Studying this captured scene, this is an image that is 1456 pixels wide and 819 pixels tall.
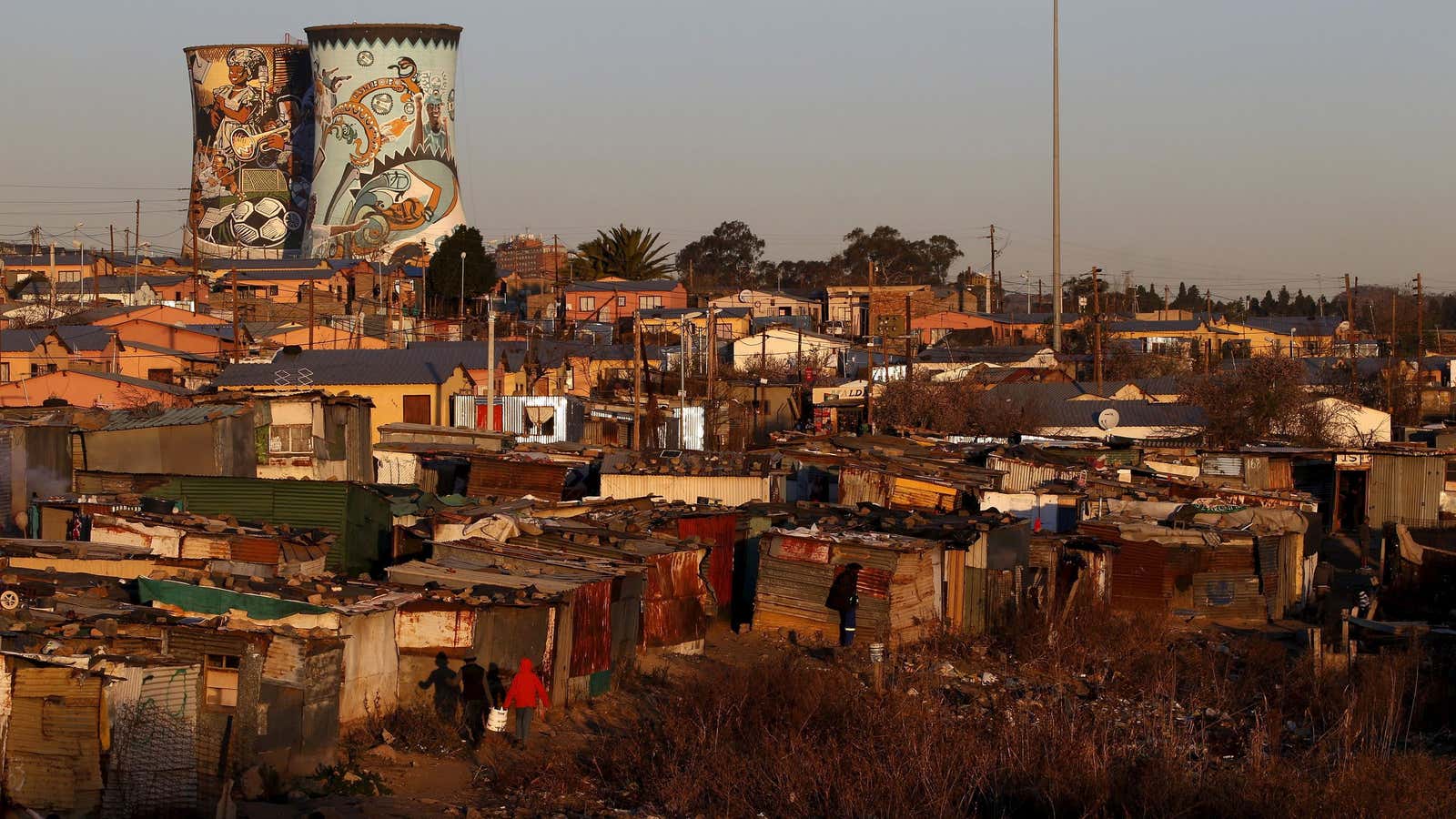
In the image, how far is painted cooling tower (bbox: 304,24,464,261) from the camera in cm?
5728

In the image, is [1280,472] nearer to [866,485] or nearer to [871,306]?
[866,485]

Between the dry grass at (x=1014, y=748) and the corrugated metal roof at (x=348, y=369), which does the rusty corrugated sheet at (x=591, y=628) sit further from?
the corrugated metal roof at (x=348, y=369)

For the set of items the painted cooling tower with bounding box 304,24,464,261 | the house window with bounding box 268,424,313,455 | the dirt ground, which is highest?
the painted cooling tower with bounding box 304,24,464,261

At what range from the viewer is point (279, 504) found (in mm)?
17250

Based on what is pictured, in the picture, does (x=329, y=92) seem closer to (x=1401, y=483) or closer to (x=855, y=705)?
(x=1401, y=483)

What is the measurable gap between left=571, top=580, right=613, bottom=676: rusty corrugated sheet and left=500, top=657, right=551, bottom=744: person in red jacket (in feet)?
3.55

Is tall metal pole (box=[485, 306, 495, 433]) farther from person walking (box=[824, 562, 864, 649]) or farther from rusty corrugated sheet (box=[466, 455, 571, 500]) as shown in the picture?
person walking (box=[824, 562, 864, 649])

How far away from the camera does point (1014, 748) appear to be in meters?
11.3

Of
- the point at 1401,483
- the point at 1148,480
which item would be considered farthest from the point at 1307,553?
the point at 1401,483

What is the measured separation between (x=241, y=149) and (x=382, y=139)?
9.43 meters

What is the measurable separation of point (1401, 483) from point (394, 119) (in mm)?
41417

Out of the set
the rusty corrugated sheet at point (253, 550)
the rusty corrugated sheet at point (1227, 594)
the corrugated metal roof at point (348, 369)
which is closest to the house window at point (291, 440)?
the corrugated metal roof at point (348, 369)

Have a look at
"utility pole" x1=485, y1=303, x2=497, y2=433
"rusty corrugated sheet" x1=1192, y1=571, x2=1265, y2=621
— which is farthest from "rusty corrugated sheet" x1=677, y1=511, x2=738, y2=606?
"utility pole" x1=485, y1=303, x2=497, y2=433

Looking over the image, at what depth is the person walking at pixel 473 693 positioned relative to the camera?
12.1 meters
